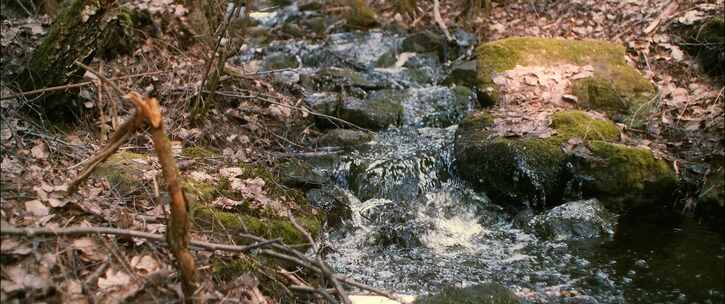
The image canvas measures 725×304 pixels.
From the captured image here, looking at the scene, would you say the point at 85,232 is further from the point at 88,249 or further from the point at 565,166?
the point at 565,166

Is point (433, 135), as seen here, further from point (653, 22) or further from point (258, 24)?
point (258, 24)

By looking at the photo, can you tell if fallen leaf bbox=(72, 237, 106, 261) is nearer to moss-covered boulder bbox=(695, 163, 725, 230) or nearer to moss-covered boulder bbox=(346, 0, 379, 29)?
moss-covered boulder bbox=(695, 163, 725, 230)

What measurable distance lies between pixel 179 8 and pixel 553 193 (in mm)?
4877

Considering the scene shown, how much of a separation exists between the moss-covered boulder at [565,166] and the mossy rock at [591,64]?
722 millimetres

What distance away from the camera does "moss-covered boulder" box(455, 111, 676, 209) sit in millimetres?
5188

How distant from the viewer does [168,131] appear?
16.8 ft

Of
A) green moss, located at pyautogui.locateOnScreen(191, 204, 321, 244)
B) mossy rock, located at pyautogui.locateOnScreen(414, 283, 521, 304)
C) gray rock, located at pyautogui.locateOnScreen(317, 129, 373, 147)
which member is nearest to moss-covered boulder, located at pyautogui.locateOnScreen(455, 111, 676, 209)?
gray rock, located at pyautogui.locateOnScreen(317, 129, 373, 147)

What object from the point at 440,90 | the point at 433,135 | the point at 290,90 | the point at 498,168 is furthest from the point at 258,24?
the point at 498,168

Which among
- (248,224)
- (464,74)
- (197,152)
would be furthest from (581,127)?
(197,152)

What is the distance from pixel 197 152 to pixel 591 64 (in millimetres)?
5247

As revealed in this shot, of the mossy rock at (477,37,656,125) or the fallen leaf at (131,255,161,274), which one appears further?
the mossy rock at (477,37,656,125)

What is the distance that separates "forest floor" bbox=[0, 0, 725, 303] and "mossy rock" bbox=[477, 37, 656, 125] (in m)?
0.23

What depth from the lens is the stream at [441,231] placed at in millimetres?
3973

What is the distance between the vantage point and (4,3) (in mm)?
5656
